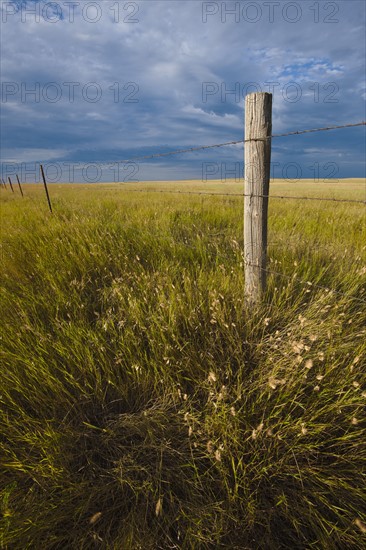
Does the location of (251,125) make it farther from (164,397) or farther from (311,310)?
(164,397)

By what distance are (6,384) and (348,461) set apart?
180 cm

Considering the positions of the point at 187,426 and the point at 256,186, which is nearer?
the point at 187,426

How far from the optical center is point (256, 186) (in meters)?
2.10

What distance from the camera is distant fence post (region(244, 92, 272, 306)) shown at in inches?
78.7

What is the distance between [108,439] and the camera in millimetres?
1518

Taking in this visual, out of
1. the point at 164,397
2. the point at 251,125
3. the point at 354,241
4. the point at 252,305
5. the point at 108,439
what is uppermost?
the point at 251,125

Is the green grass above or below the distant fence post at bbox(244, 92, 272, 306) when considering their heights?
below

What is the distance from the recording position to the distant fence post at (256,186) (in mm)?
2000

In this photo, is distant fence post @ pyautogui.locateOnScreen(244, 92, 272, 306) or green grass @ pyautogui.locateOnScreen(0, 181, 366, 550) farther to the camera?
distant fence post @ pyautogui.locateOnScreen(244, 92, 272, 306)

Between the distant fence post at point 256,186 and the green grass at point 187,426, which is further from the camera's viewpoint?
the distant fence post at point 256,186

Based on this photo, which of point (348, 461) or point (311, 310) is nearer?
point (348, 461)

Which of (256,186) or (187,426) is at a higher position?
(256,186)

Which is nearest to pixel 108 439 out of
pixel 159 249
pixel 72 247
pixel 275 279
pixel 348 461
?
pixel 348 461

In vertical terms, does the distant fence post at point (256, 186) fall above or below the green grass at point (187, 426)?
above
